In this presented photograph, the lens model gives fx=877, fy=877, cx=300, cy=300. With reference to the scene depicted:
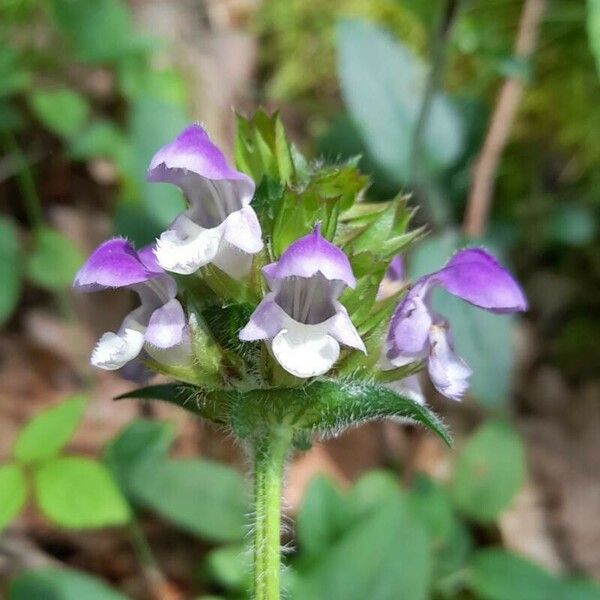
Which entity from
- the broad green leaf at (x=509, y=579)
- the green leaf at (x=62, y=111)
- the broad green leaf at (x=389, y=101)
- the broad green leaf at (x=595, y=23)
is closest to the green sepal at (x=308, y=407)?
the broad green leaf at (x=595, y=23)

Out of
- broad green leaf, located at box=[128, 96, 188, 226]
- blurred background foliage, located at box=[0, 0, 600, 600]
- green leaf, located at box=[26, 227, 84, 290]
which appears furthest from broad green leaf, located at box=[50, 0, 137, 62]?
green leaf, located at box=[26, 227, 84, 290]

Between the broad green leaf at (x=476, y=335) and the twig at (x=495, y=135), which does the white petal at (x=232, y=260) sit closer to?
the broad green leaf at (x=476, y=335)

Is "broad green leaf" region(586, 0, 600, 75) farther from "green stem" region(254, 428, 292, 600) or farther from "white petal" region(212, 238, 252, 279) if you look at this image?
"green stem" region(254, 428, 292, 600)

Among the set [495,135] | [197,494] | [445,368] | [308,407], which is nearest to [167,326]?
[308,407]

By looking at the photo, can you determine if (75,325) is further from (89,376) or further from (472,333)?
(472,333)

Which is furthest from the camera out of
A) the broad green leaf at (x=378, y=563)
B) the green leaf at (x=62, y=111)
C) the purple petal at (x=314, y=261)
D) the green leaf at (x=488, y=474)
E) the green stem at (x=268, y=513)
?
the green leaf at (x=62, y=111)

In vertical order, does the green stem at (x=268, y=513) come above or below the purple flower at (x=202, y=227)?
below

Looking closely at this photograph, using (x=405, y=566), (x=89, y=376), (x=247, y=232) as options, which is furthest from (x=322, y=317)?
(x=89, y=376)

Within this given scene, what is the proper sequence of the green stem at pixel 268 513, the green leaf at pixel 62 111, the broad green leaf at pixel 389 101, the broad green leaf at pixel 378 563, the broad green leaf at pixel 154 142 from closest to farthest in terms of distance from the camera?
the green stem at pixel 268 513 < the broad green leaf at pixel 378 563 < the broad green leaf at pixel 154 142 < the broad green leaf at pixel 389 101 < the green leaf at pixel 62 111
